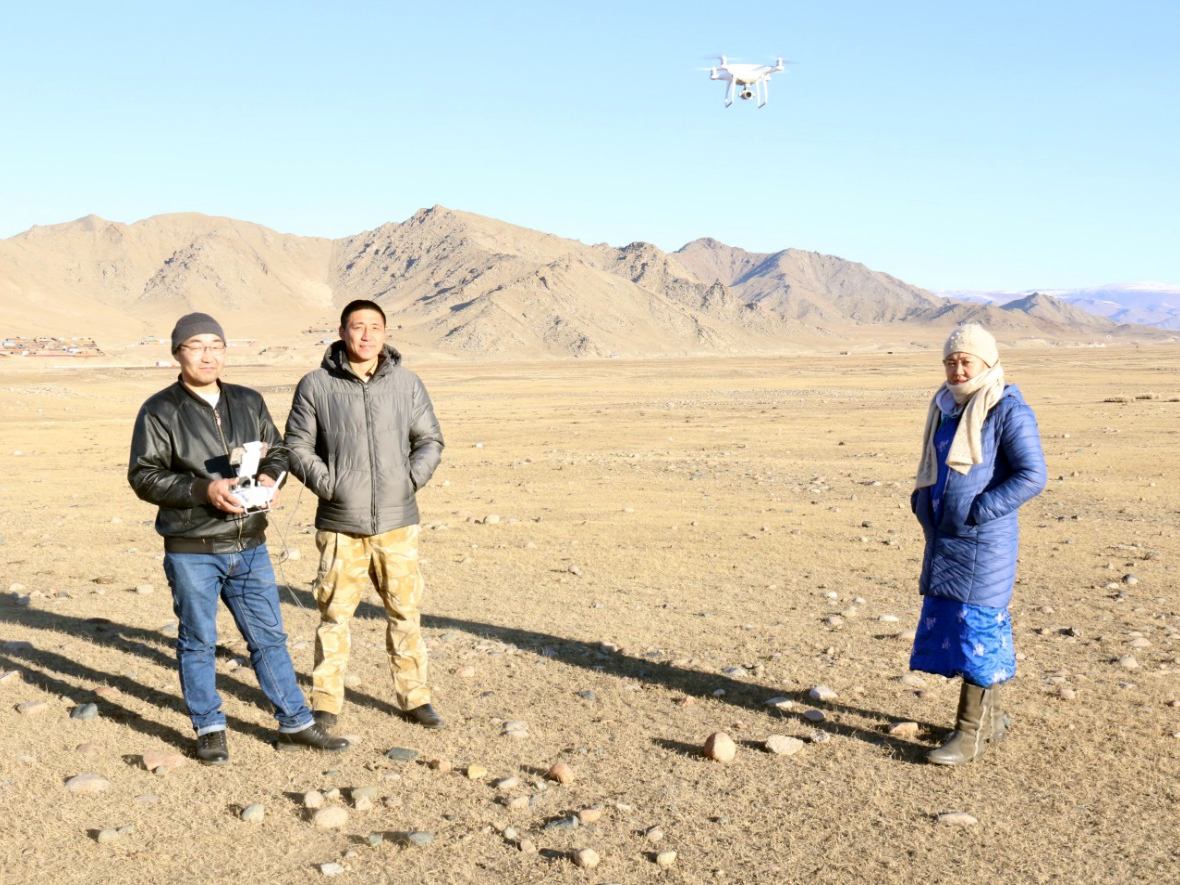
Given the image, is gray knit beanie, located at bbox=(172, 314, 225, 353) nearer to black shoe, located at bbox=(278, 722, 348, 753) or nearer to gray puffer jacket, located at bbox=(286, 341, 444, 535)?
gray puffer jacket, located at bbox=(286, 341, 444, 535)

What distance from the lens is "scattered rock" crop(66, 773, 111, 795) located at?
552cm

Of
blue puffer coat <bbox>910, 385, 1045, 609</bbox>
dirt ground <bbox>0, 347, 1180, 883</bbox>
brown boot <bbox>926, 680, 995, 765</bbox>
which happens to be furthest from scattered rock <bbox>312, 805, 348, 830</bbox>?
blue puffer coat <bbox>910, 385, 1045, 609</bbox>

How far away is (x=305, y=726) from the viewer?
605 centimetres

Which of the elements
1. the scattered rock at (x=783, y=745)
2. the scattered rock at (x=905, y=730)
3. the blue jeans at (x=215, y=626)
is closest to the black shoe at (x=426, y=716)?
the blue jeans at (x=215, y=626)

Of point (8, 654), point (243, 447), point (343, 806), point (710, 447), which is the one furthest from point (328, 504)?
point (710, 447)

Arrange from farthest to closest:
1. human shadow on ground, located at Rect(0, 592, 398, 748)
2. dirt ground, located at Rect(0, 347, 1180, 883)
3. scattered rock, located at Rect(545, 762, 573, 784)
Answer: human shadow on ground, located at Rect(0, 592, 398, 748)
scattered rock, located at Rect(545, 762, 573, 784)
dirt ground, located at Rect(0, 347, 1180, 883)

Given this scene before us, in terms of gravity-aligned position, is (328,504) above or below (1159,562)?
above

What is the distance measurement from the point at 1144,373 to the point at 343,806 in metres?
68.5

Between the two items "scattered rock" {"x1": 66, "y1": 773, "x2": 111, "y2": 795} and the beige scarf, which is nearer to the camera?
"scattered rock" {"x1": 66, "y1": 773, "x2": 111, "y2": 795}

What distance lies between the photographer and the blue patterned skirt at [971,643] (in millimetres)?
5918

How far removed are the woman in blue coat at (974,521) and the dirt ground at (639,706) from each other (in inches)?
17.8

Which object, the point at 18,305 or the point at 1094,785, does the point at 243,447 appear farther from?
the point at 18,305

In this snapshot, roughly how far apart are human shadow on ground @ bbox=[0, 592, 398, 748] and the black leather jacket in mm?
1363

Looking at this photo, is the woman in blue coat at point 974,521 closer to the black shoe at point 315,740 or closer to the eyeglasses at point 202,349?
the black shoe at point 315,740
